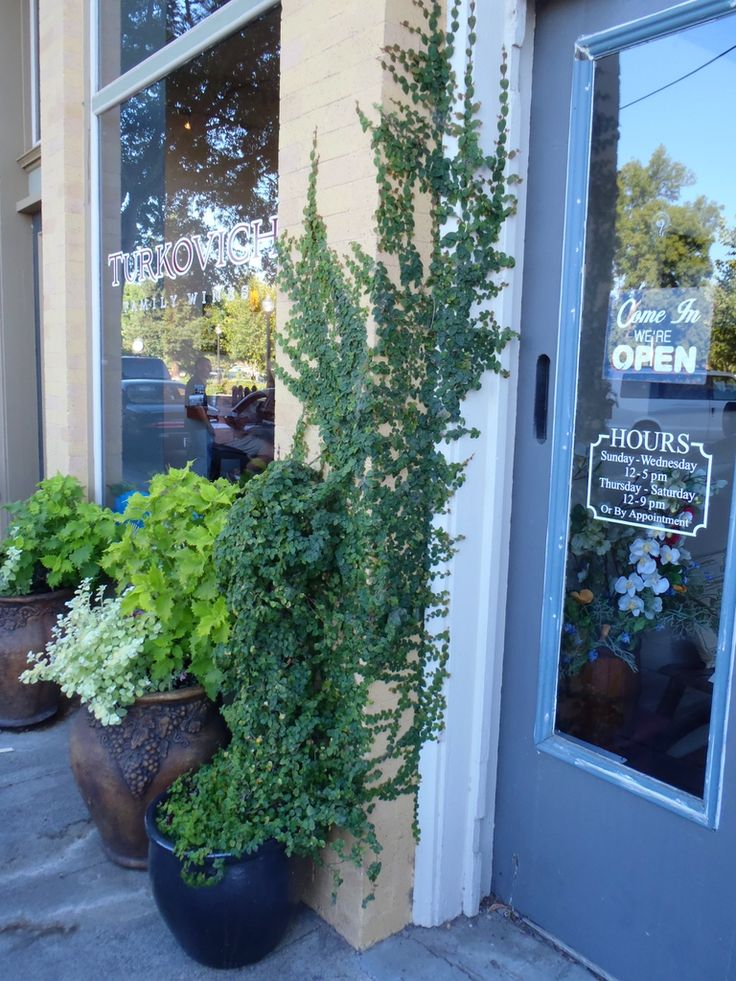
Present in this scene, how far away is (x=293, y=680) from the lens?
2.25 meters

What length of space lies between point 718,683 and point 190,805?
1522 millimetres

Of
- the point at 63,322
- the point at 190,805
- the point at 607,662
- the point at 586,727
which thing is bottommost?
the point at 190,805

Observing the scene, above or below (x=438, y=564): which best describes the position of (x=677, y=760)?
below

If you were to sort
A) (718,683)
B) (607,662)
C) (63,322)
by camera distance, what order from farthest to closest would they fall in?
(63,322), (607,662), (718,683)

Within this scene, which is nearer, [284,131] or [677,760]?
[677,760]

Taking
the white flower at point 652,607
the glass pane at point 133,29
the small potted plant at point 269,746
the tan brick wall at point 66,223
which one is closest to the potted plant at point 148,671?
the small potted plant at point 269,746

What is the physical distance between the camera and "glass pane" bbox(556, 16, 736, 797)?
189cm

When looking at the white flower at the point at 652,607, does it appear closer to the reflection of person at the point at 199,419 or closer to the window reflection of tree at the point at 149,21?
the reflection of person at the point at 199,419

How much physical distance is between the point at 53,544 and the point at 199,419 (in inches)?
37.8

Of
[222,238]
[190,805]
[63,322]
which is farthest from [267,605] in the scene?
[63,322]

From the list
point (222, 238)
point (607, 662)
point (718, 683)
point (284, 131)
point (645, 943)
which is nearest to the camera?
point (718, 683)

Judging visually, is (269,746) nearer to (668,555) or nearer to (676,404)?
(668,555)

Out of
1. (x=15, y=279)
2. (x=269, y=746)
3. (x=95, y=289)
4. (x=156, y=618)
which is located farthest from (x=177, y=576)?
(x=15, y=279)

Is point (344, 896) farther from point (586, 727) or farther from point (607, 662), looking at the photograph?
point (607, 662)
